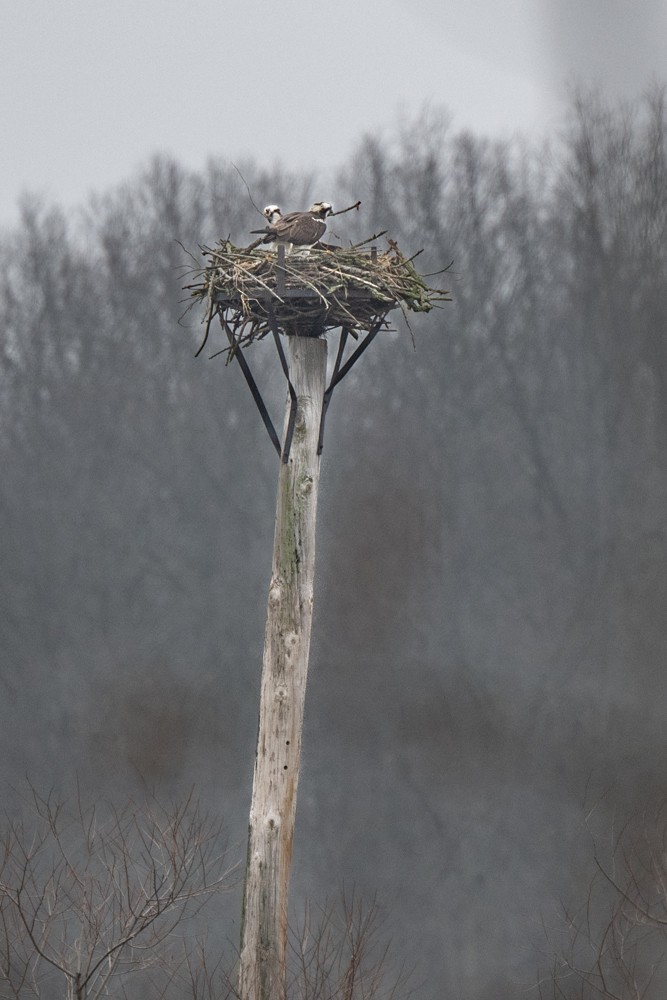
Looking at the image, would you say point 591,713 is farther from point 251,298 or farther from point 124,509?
point 251,298

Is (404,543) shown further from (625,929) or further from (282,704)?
(282,704)

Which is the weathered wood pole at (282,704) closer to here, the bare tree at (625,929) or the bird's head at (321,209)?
the bird's head at (321,209)

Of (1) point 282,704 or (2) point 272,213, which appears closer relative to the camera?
(1) point 282,704

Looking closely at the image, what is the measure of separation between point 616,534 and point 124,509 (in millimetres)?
3488

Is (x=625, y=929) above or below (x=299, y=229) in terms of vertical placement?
below

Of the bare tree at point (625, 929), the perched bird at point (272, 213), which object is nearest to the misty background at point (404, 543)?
the bare tree at point (625, 929)

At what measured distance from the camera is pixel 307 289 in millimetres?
3176

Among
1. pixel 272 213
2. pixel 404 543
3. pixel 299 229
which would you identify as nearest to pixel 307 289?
pixel 299 229

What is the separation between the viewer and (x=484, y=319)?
773 cm

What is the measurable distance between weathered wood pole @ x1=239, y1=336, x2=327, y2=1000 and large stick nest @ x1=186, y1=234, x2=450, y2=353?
0.40ft

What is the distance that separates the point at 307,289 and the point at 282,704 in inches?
47.1

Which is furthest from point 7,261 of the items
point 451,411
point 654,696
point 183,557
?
point 654,696

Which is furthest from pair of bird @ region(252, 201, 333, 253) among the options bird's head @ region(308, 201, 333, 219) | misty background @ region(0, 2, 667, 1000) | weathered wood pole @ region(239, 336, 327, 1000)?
misty background @ region(0, 2, 667, 1000)

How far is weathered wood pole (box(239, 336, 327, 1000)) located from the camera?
314 cm
